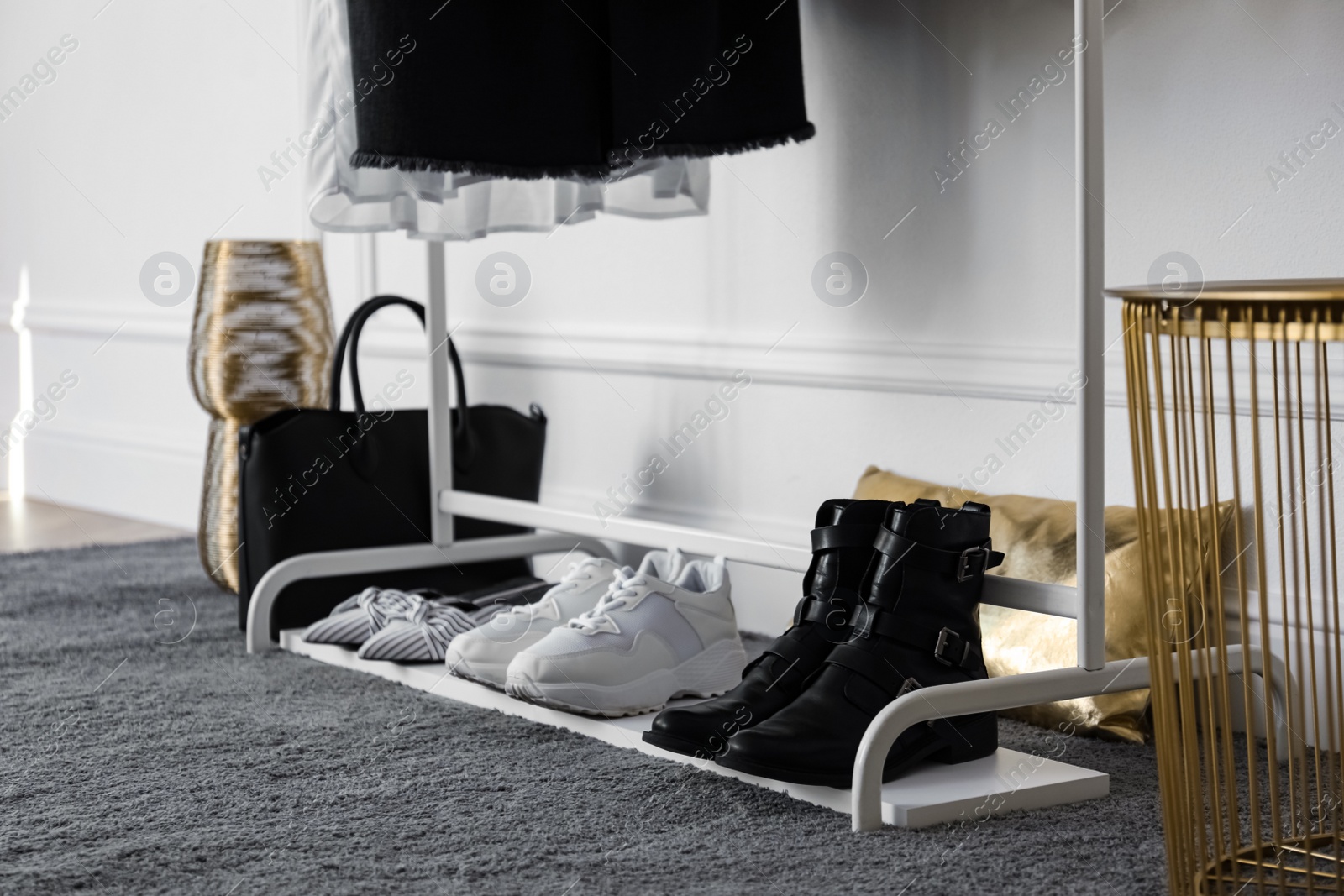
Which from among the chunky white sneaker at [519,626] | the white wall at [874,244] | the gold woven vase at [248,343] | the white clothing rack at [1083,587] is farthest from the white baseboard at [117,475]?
the white clothing rack at [1083,587]

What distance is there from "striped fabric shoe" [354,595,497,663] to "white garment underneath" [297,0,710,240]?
0.43 m

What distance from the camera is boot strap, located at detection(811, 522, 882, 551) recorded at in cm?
115

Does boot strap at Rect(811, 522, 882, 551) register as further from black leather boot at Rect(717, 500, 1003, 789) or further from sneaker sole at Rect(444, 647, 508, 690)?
sneaker sole at Rect(444, 647, 508, 690)

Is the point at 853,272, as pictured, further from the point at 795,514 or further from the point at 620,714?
the point at 620,714

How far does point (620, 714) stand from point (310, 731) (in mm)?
276

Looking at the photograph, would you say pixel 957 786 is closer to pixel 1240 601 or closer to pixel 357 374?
pixel 1240 601

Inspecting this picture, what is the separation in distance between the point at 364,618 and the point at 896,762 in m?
0.72

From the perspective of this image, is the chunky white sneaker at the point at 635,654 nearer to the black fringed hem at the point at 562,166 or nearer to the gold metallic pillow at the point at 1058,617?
the gold metallic pillow at the point at 1058,617

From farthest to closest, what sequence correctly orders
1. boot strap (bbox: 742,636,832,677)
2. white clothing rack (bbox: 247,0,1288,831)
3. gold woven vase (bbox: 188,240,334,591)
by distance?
gold woven vase (bbox: 188,240,334,591), boot strap (bbox: 742,636,832,677), white clothing rack (bbox: 247,0,1288,831)

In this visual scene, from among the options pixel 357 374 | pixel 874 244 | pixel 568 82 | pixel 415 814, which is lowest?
pixel 415 814

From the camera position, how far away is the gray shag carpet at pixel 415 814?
919 mm

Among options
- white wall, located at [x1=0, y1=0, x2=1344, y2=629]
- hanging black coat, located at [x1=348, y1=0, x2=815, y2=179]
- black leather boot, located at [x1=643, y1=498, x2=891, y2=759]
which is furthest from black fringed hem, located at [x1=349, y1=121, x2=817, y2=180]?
black leather boot, located at [x1=643, y1=498, x2=891, y2=759]

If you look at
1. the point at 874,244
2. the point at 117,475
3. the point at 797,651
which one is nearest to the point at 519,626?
the point at 797,651

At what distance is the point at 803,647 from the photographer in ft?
3.74
